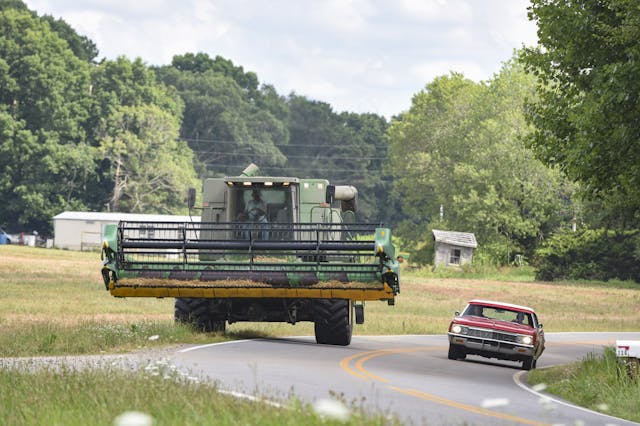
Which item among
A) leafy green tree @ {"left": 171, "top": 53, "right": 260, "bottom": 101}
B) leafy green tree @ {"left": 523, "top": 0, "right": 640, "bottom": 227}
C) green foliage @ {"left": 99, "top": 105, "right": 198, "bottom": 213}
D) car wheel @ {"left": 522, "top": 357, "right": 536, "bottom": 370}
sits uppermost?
leafy green tree @ {"left": 171, "top": 53, "right": 260, "bottom": 101}

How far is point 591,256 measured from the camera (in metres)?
84.0

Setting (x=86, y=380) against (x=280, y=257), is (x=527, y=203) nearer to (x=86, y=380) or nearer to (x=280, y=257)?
(x=280, y=257)

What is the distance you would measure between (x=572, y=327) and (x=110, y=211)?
78.7 metres

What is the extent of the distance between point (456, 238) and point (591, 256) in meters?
13.5

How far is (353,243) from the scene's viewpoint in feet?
77.6

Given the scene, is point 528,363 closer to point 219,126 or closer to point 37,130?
Result: point 37,130

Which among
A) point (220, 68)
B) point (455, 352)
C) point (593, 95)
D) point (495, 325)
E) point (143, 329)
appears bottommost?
point (455, 352)

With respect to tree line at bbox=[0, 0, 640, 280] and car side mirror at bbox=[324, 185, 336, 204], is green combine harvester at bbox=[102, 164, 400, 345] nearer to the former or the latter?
car side mirror at bbox=[324, 185, 336, 204]

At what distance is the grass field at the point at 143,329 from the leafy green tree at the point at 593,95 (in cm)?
401

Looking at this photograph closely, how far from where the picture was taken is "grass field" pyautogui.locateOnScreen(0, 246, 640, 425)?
12219 millimetres

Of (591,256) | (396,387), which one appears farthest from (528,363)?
(591,256)

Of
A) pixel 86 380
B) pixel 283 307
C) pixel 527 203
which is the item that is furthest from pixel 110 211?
pixel 86 380

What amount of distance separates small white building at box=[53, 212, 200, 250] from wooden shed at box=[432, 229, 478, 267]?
22.4m

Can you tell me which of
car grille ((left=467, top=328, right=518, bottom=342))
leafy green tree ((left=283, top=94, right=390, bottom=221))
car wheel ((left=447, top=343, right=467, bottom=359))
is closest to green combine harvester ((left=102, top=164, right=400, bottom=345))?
car wheel ((left=447, top=343, right=467, bottom=359))
